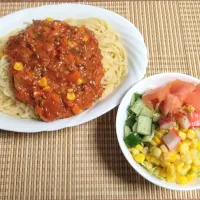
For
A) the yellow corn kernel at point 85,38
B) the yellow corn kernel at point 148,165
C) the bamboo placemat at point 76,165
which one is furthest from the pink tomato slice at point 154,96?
the yellow corn kernel at point 85,38

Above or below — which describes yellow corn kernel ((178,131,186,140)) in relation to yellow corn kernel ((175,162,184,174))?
above

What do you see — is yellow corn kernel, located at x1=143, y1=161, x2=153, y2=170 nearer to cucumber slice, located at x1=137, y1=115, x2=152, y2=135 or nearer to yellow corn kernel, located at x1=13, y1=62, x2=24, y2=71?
cucumber slice, located at x1=137, y1=115, x2=152, y2=135

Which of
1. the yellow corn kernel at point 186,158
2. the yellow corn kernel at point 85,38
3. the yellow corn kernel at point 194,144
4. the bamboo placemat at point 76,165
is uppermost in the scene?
the yellow corn kernel at point 85,38

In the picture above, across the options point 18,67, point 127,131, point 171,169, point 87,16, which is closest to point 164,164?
point 171,169

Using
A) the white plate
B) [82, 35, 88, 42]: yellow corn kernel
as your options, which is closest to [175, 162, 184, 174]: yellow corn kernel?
the white plate

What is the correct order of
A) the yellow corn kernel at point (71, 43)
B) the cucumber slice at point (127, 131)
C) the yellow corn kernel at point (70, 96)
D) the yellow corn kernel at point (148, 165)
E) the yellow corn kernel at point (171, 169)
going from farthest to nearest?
the yellow corn kernel at point (71, 43), the yellow corn kernel at point (70, 96), the cucumber slice at point (127, 131), the yellow corn kernel at point (148, 165), the yellow corn kernel at point (171, 169)

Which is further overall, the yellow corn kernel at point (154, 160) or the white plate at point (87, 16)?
the white plate at point (87, 16)

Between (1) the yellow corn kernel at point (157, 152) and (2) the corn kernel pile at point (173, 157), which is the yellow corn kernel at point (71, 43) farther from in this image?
(1) the yellow corn kernel at point (157, 152)
